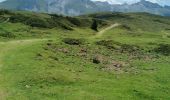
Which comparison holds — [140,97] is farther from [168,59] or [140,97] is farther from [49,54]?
[168,59]

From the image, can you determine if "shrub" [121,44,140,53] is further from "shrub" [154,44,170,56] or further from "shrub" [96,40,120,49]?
"shrub" [154,44,170,56]

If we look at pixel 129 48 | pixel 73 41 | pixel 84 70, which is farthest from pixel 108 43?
pixel 84 70

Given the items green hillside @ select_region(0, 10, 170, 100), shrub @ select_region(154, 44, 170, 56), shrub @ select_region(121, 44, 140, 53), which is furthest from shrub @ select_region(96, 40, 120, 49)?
shrub @ select_region(154, 44, 170, 56)

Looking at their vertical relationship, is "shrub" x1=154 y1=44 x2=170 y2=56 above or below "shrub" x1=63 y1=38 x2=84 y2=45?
→ below

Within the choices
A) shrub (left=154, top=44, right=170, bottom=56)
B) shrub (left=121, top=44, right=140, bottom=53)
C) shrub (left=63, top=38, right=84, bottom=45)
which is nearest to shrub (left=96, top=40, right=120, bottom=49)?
shrub (left=121, top=44, right=140, bottom=53)

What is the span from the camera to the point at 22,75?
44.9 metres

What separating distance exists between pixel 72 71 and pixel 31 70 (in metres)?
5.44

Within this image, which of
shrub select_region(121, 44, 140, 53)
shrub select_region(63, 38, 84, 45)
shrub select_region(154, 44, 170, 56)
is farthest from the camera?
shrub select_region(154, 44, 170, 56)

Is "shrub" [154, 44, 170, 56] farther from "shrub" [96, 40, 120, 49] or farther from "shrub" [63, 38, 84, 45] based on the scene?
"shrub" [63, 38, 84, 45]

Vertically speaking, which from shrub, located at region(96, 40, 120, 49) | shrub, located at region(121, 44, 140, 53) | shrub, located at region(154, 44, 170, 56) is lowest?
shrub, located at region(154, 44, 170, 56)

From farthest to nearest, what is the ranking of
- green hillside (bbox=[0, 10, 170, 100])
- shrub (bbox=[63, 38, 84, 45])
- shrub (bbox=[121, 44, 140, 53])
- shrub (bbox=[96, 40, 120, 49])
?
shrub (bbox=[96, 40, 120, 49]) < shrub (bbox=[121, 44, 140, 53]) < shrub (bbox=[63, 38, 84, 45]) < green hillside (bbox=[0, 10, 170, 100])

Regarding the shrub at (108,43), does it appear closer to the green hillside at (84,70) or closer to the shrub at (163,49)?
the green hillside at (84,70)

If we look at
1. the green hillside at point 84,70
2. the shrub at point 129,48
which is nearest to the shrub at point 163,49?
the green hillside at point 84,70

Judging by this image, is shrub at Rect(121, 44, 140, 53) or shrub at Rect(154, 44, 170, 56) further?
shrub at Rect(154, 44, 170, 56)
